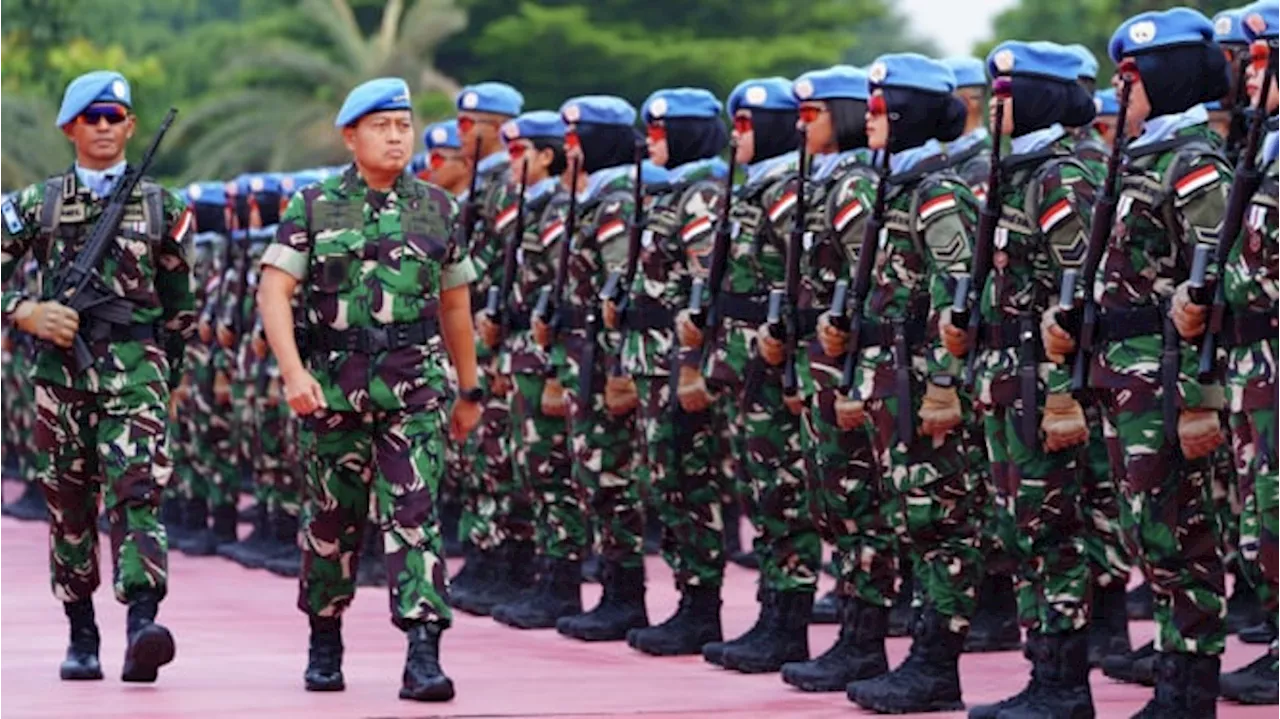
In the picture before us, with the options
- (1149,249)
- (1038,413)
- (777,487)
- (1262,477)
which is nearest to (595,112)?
(777,487)

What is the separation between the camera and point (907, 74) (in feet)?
35.0

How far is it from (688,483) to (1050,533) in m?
Answer: 2.80

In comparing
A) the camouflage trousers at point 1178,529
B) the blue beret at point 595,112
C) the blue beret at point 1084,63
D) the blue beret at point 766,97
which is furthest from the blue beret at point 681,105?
the camouflage trousers at point 1178,529

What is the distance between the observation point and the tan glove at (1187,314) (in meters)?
8.86

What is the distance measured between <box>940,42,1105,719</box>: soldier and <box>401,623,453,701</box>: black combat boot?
5.82ft

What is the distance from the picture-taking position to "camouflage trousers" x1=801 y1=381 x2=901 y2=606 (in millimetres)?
10680

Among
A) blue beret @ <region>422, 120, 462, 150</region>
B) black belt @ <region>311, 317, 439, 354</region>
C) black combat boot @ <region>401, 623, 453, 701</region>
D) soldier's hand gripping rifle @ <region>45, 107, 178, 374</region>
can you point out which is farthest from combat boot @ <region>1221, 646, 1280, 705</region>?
blue beret @ <region>422, 120, 462, 150</region>

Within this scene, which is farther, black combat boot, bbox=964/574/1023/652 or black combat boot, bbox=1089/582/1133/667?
black combat boot, bbox=964/574/1023/652

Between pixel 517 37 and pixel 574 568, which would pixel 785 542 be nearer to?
pixel 574 568

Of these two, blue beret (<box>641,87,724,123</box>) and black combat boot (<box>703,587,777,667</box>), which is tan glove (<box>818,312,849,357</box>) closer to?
black combat boot (<box>703,587,777,667</box>)

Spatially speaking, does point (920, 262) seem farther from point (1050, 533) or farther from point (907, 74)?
point (1050, 533)

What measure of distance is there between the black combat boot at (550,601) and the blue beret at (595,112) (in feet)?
6.16

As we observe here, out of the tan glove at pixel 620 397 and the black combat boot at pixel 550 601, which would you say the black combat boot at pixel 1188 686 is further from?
the black combat boot at pixel 550 601

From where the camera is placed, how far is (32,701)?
34.2 ft
